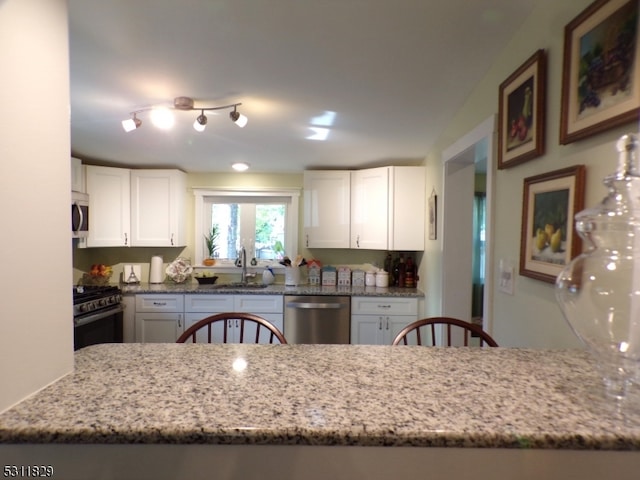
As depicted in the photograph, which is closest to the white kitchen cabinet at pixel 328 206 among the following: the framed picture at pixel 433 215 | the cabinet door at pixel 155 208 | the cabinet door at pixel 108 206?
the framed picture at pixel 433 215

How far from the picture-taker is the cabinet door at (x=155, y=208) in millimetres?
3410

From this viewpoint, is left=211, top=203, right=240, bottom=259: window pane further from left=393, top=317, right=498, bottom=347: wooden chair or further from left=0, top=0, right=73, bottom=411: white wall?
left=0, top=0, right=73, bottom=411: white wall

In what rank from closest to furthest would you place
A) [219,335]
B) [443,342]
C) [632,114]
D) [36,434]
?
[36,434] → [632,114] → [443,342] → [219,335]

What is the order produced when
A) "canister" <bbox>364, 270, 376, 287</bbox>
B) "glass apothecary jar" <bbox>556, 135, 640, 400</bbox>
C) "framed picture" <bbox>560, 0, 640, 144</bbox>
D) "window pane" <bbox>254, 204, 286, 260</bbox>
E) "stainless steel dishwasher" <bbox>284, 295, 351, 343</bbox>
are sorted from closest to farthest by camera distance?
1. "glass apothecary jar" <bbox>556, 135, 640, 400</bbox>
2. "framed picture" <bbox>560, 0, 640, 144</bbox>
3. "stainless steel dishwasher" <bbox>284, 295, 351, 343</bbox>
4. "canister" <bbox>364, 270, 376, 287</bbox>
5. "window pane" <bbox>254, 204, 286, 260</bbox>

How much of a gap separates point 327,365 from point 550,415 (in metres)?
0.49

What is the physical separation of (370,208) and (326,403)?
2780mm

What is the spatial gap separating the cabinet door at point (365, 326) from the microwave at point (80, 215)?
2.63 metres

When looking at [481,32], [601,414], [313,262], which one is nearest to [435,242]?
[313,262]

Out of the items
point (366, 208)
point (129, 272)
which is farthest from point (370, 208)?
point (129, 272)

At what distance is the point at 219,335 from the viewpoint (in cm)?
315

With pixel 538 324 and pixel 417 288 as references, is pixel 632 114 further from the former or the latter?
pixel 417 288

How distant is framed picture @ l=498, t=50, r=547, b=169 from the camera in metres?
1.19

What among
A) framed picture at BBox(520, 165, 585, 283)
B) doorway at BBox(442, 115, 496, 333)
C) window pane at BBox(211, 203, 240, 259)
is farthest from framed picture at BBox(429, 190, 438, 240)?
window pane at BBox(211, 203, 240, 259)

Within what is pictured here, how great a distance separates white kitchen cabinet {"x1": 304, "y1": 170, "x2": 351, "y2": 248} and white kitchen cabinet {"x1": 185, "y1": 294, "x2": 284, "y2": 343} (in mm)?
765
